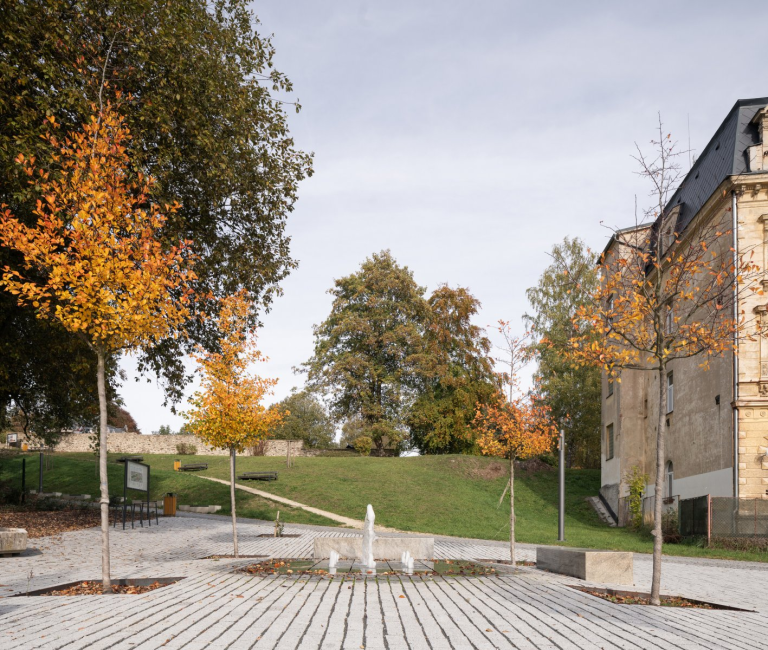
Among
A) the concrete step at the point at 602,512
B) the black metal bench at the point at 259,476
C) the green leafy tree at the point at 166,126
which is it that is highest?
the green leafy tree at the point at 166,126

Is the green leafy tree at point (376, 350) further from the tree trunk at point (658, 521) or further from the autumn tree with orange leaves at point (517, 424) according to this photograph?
the tree trunk at point (658, 521)

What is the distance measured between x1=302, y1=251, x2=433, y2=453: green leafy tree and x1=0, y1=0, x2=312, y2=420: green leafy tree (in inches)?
1066

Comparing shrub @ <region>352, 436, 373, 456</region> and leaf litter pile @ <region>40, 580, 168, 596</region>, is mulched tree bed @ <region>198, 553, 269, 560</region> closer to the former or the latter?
leaf litter pile @ <region>40, 580, 168, 596</region>

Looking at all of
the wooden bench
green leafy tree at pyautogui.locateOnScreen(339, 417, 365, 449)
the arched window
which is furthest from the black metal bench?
the arched window

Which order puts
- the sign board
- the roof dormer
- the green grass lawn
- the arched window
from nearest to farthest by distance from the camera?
1. the sign board
2. the roof dormer
3. the green grass lawn
4. the arched window

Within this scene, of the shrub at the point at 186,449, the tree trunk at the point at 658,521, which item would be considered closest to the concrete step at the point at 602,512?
the tree trunk at the point at 658,521

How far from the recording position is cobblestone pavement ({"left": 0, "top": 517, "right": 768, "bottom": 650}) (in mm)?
6719

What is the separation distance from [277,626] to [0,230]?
6.97 meters

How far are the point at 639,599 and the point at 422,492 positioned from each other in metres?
24.0

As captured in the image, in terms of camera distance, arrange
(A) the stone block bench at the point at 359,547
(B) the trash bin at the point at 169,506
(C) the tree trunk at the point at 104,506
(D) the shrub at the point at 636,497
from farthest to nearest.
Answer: (D) the shrub at the point at 636,497
(B) the trash bin at the point at 169,506
(A) the stone block bench at the point at 359,547
(C) the tree trunk at the point at 104,506

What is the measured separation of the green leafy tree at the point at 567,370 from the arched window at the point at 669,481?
707 inches

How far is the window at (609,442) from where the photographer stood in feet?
116

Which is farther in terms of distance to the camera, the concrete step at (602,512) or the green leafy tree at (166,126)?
the concrete step at (602,512)

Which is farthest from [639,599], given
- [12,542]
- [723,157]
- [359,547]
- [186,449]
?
[186,449]
